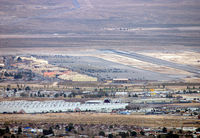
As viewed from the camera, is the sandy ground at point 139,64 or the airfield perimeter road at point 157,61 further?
the airfield perimeter road at point 157,61

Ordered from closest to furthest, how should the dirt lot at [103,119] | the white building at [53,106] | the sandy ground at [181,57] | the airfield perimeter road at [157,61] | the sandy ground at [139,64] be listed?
1. the dirt lot at [103,119]
2. the white building at [53,106]
3. the sandy ground at [139,64]
4. the airfield perimeter road at [157,61]
5. the sandy ground at [181,57]

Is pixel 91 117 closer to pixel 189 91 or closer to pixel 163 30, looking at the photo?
pixel 189 91

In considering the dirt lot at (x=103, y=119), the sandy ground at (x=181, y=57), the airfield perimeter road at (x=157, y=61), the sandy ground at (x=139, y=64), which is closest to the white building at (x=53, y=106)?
the dirt lot at (x=103, y=119)

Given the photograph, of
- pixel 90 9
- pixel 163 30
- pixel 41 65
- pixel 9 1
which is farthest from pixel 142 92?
pixel 9 1

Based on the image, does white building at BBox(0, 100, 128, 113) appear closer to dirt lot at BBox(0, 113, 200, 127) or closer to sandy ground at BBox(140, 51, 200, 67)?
dirt lot at BBox(0, 113, 200, 127)

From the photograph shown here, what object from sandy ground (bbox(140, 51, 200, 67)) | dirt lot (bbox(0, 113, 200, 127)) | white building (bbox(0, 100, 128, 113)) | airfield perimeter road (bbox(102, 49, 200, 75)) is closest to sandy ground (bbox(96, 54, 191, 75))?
airfield perimeter road (bbox(102, 49, 200, 75))

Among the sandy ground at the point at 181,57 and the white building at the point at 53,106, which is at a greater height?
the sandy ground at the point at 181,57

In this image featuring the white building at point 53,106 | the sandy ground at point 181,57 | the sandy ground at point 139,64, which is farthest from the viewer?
the sandy ground at point 181,57

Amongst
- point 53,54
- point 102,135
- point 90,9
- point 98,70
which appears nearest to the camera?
point 102,135

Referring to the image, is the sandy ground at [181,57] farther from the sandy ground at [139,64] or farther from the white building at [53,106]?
the white building at [53,106]
